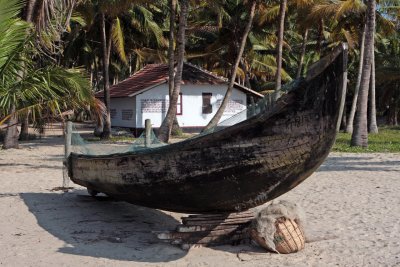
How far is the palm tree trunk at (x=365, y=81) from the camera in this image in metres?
17.8

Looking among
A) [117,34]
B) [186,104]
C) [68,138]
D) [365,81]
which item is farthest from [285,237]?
[186,104]

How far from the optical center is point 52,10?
43.6 ft

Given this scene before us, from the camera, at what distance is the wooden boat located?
5.41m

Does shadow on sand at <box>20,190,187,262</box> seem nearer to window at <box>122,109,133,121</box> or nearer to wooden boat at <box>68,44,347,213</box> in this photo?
wooden boat at <box>68,44,347,213</box>

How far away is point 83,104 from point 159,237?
6.10 meters

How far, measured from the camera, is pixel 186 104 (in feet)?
94.6

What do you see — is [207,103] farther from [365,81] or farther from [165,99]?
[365,81]

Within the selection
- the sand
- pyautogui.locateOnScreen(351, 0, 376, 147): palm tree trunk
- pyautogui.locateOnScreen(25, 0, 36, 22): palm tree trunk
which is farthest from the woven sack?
pyautogui.locateOnScreen(351, 0, 376, 147): palm tree trunk

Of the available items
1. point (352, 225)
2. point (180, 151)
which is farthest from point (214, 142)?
point (352, 225)

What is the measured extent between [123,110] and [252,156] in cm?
2418

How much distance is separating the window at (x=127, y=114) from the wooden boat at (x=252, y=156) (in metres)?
21.9

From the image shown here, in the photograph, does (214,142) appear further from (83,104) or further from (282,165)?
(83,104)

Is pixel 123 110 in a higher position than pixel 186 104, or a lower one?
lower

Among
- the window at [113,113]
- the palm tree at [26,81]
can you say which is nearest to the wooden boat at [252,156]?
the palm tree at [26,81]
